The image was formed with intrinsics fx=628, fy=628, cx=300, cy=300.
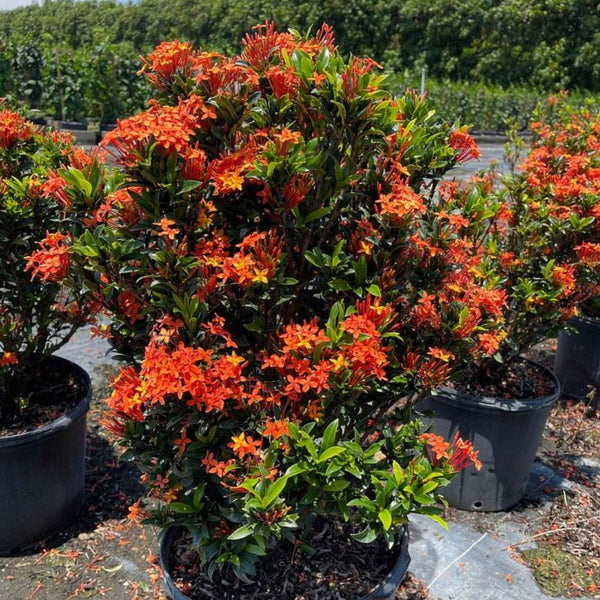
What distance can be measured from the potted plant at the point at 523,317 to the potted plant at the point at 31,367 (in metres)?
1.72

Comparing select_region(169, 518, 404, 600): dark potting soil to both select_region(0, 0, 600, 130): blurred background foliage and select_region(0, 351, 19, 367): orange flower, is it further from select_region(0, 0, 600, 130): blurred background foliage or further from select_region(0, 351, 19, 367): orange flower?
select_region(0, 0, 600, 130): blurred background foliage

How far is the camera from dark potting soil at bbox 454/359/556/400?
3.11 m

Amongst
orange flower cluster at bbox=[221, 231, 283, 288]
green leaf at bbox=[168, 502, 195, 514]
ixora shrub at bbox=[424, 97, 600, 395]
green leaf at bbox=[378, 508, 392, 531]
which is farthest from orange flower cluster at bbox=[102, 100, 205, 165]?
ixora shrub at bbox=[424, 97, 600, 395]

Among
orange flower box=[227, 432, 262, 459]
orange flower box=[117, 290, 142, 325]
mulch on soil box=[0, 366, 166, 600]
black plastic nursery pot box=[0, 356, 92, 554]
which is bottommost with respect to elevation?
mulch on soil box=[0, 366, 166, 600]

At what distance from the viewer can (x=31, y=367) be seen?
288 cm

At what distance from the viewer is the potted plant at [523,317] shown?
9.67 ft

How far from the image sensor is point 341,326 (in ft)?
5.47

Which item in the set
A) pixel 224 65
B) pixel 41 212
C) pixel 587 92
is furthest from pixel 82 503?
pixel 587 92

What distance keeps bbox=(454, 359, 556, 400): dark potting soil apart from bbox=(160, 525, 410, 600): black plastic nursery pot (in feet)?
3.98

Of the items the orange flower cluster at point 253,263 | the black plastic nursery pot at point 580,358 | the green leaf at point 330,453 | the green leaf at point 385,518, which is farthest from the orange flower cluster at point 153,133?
the black plastic nursery pot at point 580,358

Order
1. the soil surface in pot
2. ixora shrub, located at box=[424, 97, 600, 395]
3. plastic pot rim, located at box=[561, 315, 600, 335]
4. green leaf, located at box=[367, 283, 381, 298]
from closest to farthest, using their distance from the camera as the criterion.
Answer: green leaf, located at box=[367, 283, 381, 298], the soil surface in pot, ixora shrub, located at box=[424, 97, 600, 395], plastic pot rim, located at box=[561, 315, 600, 335]

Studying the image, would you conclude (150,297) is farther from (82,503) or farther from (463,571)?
(463,571)

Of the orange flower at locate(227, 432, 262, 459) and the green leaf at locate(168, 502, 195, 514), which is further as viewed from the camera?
the green leaf at locate(168, 502, 195, 514)

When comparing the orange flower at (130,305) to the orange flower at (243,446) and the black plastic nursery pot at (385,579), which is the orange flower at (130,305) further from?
the black plastic nursery pot at (385,579)
